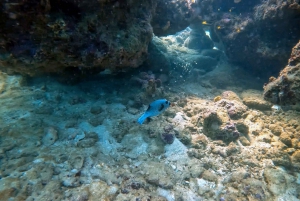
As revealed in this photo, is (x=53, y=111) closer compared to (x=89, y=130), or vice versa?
(x=89, y=130)

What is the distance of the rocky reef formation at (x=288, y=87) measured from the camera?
4801mm

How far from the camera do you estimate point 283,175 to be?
4617mm

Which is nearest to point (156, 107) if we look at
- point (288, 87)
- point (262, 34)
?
point (288, 87)

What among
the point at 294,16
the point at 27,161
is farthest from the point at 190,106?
the point at 294,16

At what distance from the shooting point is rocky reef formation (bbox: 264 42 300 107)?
4801mm

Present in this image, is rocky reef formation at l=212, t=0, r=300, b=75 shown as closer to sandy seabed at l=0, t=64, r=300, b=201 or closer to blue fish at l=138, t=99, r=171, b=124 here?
sandy seabed at l=0, t=64, r=300, b=201

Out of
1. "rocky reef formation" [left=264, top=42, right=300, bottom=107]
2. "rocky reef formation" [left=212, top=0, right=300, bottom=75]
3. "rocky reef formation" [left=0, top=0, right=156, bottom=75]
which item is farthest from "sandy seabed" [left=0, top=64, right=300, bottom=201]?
"rocky reef formation" [left=212, top=0, right=300, bottom=75]

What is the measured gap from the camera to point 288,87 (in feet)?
16.1

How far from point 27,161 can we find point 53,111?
1.76 m

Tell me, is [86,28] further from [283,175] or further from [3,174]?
[283,175]

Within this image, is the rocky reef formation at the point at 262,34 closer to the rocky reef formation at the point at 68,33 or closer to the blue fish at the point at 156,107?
the rocky reef formation at the point at 68,33

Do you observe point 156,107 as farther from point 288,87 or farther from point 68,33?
point 288,87

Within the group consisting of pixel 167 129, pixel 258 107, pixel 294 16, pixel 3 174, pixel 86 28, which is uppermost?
pixel 294 16

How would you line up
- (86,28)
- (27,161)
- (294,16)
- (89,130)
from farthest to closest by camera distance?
(294,16)
(89,130)
(86,28)
(27,161)
